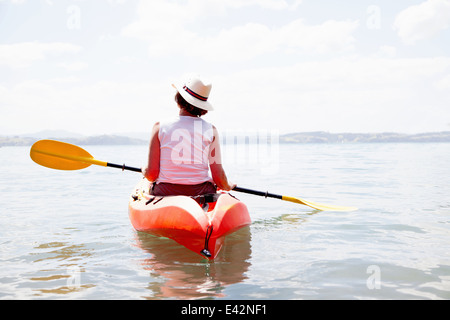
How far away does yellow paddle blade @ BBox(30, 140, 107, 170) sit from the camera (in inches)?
273

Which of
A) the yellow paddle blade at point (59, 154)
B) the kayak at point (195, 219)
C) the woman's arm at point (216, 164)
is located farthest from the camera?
the yellow paddle blade at point (59, 154)

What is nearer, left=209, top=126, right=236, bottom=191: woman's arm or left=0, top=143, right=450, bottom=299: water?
left=0, top=143, right=450, bottom=299: water

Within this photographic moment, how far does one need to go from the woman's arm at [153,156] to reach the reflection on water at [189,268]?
0.86 meters

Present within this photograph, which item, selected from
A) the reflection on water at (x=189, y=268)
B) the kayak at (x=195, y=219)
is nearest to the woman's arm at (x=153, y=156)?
the kayak at (x=195, y=219)

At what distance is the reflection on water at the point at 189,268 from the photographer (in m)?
3.37

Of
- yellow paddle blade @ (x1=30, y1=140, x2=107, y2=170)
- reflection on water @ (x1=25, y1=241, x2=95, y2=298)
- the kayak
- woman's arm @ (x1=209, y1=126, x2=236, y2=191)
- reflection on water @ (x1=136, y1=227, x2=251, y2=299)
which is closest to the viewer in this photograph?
reflection on water @ (x1=136, y1=227, x2=251, y2=299)

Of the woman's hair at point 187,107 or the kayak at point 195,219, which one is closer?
the kayak at point 195,219

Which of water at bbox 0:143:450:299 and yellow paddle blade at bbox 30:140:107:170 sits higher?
yellow paddle blade at bbox 30:140:107:170

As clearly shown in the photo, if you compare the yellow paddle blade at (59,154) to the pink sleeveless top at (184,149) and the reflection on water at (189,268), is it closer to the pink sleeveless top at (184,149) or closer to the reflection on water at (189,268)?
the reflection on water at (189,268)

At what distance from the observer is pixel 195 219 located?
415 cm

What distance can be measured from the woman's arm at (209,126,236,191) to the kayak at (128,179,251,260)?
0.76 ft

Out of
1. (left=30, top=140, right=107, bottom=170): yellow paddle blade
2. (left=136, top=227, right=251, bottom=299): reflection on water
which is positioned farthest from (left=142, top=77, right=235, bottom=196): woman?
(left=30, top=140, right=107, bottom=170): yellow paddle blade

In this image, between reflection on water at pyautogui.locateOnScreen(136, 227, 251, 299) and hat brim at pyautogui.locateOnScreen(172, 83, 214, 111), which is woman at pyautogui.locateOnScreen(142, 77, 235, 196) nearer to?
hat brim at pyautogui.locateOnScreen(172, 83, 214, 111)
